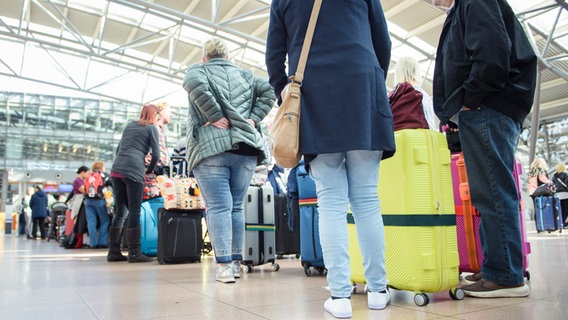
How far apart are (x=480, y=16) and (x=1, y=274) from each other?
14.4 feet

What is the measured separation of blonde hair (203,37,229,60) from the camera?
3906 millimetres

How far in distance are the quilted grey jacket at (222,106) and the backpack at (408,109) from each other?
3.89 feet

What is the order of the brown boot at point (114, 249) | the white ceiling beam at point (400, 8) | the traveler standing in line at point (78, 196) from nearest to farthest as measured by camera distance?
the brown boot at point (114, 249), the traveler standing in line at point (78, 196), the white ceiling beam at point (400, 8)

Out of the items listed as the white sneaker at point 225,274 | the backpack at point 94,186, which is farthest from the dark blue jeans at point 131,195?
the backpack at point 94,186

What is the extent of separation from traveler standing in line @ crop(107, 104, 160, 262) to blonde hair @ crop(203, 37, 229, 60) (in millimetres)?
2094

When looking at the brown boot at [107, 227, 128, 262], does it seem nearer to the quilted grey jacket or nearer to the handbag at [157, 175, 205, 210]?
the handbag at [157, 175, 205, 210]

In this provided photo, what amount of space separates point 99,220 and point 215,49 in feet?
20.9

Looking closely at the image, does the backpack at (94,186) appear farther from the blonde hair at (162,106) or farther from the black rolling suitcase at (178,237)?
the black rolling suitcase at (178,237)

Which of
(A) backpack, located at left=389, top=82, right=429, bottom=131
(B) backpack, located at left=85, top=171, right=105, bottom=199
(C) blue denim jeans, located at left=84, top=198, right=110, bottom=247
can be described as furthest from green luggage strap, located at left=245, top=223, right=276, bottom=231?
(C) blue denim jeans, located at left=84, top=198, right=110, bottom=247

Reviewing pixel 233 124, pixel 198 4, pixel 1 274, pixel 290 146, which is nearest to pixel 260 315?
pixel 290 146

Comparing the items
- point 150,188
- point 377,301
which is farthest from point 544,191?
point 377,301

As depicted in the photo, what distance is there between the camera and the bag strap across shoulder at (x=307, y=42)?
88.2 inches

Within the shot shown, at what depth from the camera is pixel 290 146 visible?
7.09ft

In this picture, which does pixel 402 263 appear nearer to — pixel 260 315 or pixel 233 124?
pixel 260 315
